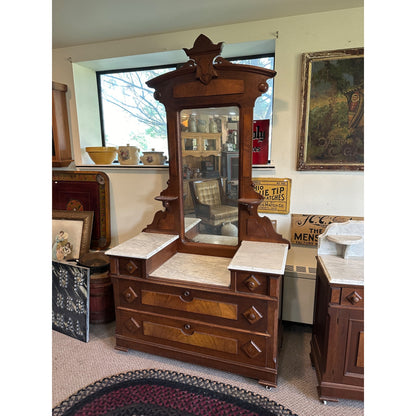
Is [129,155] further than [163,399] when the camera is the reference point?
Yes

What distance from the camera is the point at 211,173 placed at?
1.76 m

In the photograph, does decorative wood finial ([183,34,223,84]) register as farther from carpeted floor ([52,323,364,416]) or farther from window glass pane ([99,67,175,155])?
carpeted floor ([52,323,364,416])

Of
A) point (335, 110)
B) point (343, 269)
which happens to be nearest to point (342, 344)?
point (343, 269)

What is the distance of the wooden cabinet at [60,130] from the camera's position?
230cm

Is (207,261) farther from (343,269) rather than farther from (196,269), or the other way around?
(343,269)

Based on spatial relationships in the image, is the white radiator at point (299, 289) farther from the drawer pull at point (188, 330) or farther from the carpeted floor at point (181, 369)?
the drawer pull at point (188, 330)

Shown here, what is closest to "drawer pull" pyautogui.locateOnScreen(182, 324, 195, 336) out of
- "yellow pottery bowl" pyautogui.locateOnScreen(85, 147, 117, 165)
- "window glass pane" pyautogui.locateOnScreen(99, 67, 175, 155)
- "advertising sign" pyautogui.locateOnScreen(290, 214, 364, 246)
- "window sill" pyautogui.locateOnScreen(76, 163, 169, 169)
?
"advertising sign" pyautogui.locateOnScreen(290, 214, 364, 246)

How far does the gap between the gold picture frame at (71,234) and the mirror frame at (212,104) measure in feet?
2.75

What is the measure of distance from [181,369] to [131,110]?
6.93 feet

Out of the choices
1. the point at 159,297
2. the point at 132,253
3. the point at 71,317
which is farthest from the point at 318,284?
the point at 71,317

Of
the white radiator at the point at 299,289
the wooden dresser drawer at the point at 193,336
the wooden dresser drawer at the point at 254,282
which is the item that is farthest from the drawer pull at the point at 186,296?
the white radiator at the point at 299,289

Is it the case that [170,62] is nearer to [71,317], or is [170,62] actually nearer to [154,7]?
[154,7]

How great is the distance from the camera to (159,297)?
161 centimetres

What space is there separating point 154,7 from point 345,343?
2.13 m
